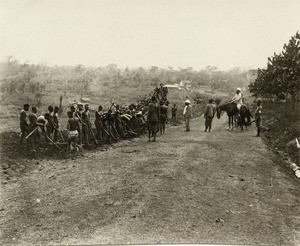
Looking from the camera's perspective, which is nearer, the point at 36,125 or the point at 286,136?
the point at 36,125

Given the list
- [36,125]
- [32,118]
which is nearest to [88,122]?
[36,125]

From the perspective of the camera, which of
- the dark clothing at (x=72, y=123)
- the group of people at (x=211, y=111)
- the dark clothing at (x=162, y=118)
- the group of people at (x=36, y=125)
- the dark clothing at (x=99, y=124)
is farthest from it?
the dark clothing at (x=162, y=118)

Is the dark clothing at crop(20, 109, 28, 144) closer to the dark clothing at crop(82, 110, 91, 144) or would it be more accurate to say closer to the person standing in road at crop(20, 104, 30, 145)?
the person standing in road at crop(20, 104, 30, 145)

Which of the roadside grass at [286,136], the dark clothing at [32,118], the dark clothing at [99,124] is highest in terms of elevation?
the dark clothing at [32,118]

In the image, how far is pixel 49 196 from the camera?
866 centimetres

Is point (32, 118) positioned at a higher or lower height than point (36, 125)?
higher

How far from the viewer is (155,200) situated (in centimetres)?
804

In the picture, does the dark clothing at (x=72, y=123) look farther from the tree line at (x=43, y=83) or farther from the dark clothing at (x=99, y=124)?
the tree line at (x=43, y=83)

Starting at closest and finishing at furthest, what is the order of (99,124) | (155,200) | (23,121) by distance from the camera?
(155,200) < (23,121) < (99,124)

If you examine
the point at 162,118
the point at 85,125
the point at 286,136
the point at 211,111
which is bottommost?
the point at 286,136

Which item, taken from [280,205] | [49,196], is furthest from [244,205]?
[49,196]

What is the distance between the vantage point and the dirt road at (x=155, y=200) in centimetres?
659

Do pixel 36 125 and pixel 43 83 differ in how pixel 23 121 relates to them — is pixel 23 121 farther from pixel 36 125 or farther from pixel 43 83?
pixel 43 83

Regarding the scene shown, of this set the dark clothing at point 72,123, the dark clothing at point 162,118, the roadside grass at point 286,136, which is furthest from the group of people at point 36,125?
the roadside grass at point 286,136
